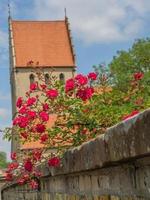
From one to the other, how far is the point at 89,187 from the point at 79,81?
236cm

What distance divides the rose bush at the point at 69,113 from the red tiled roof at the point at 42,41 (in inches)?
2872

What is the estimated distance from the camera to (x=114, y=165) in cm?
359

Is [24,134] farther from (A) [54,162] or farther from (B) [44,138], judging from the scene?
Answer: (A) [54,162]

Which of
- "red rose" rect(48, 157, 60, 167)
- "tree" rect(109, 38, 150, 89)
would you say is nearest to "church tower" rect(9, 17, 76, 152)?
"tree" rect(109, 38, 150, 89)

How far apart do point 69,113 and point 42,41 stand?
251 feet

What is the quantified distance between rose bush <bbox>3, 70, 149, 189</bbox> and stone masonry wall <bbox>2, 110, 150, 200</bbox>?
3.37 ft

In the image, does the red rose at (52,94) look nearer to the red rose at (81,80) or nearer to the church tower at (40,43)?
the red rose at (81,80)

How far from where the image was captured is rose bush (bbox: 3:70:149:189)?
239 inches

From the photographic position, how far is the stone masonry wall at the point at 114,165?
295cm

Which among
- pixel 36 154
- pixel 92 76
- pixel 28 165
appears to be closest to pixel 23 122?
pixel 36 154

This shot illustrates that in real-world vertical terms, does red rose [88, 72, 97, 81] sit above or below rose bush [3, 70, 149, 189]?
above

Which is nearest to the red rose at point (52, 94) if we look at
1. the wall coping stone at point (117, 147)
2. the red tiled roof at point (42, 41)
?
the wall coping stone at point (117, 147)

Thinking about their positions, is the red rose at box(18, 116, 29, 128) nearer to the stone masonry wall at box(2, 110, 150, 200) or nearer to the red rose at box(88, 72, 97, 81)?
the red rose at box(88, 72, 97, 81)

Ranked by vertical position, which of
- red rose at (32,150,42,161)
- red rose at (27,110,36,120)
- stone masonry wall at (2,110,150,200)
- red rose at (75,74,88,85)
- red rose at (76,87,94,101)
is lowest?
stone masonry wall at (2,110,150,200)
